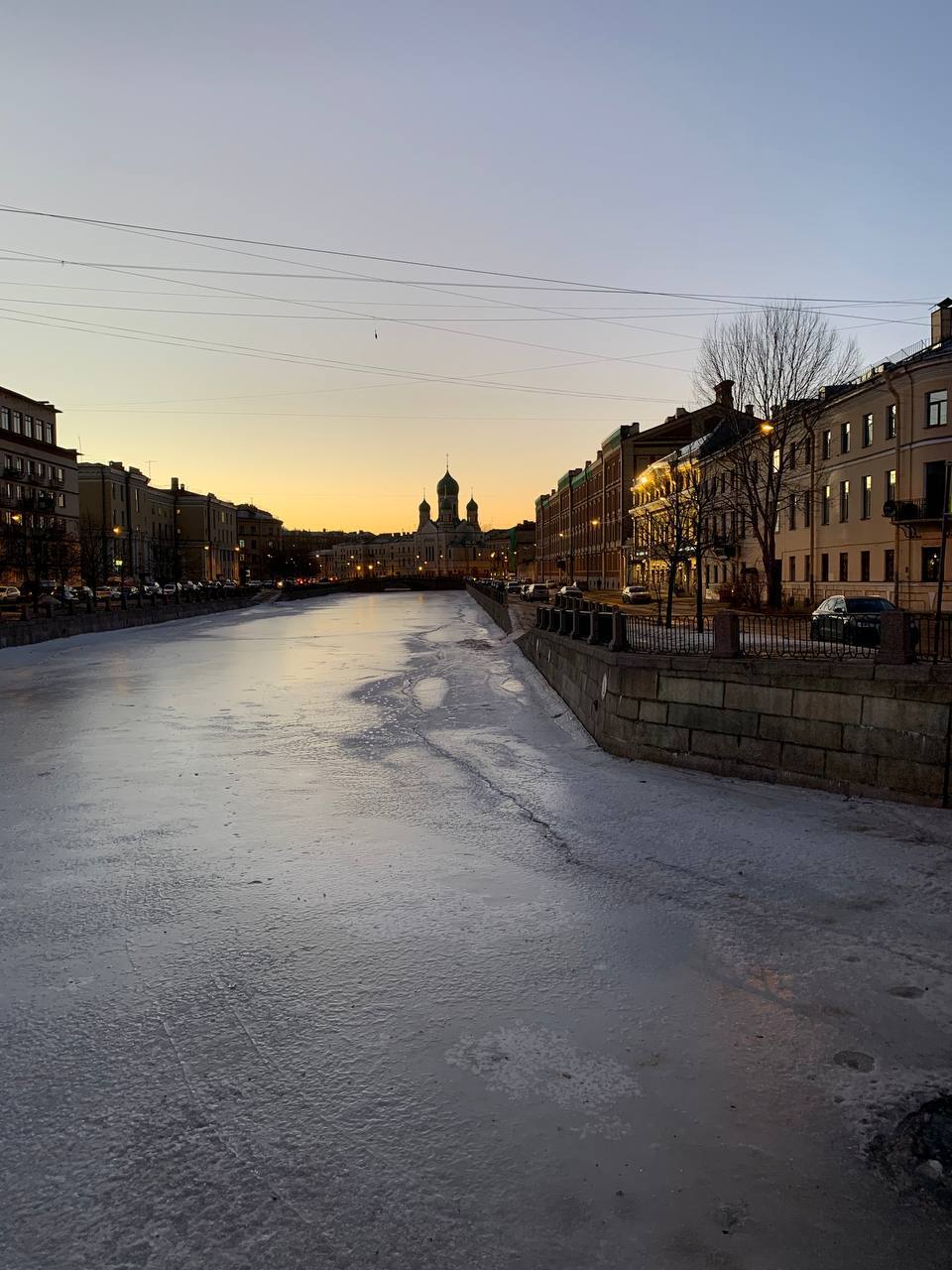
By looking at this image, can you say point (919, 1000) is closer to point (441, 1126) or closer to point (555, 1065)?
point (555, 1065)

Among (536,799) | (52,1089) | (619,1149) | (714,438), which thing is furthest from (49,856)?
(714,438)

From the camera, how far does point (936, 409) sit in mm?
33688

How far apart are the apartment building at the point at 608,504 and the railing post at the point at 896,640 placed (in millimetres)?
63662

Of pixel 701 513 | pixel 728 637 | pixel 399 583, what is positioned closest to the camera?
pixel 728 637

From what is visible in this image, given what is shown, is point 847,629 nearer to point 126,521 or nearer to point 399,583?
point 126,521

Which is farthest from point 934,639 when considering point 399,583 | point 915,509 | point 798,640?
point 399,583

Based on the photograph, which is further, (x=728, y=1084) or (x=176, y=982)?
(x=176, y=982)

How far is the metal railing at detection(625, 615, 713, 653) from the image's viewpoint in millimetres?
15953

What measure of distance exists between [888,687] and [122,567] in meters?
94.0

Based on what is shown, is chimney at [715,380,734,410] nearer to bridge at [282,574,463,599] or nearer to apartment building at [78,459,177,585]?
apartment building at [78,459,177,585]

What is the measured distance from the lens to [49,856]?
33.6ft

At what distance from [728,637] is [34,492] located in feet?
244

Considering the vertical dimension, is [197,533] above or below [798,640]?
above

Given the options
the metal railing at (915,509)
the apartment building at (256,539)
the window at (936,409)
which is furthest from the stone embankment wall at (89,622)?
the apartment building at (256,539)
